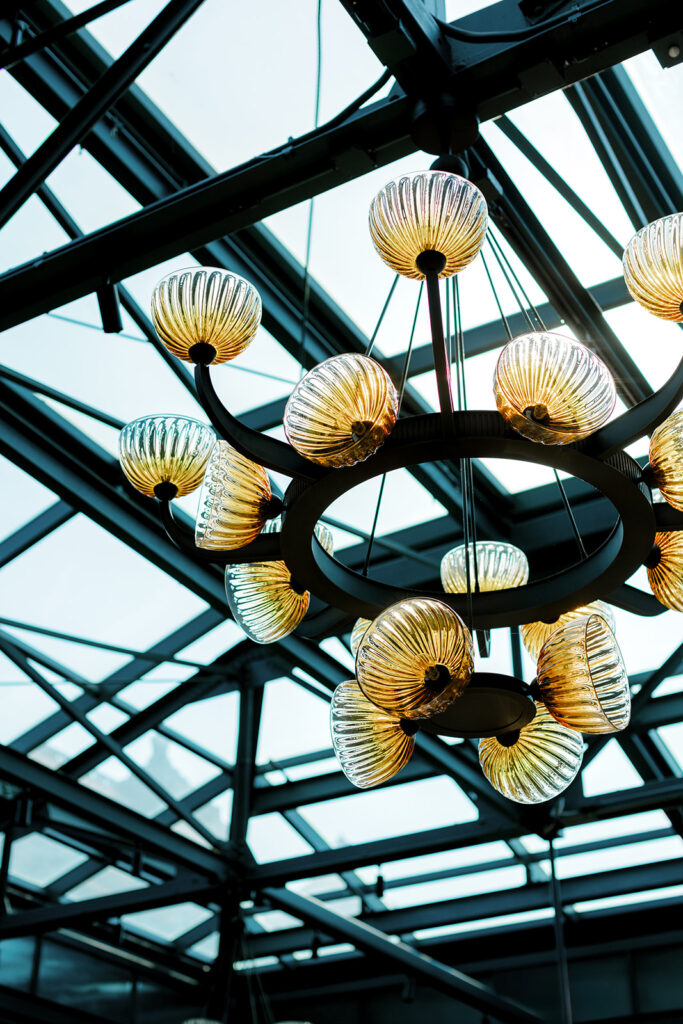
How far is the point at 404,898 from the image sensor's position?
29.1ft

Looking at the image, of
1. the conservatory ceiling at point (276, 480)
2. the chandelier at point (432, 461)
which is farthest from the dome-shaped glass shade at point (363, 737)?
the conservatory ceiling at point (276, 480)

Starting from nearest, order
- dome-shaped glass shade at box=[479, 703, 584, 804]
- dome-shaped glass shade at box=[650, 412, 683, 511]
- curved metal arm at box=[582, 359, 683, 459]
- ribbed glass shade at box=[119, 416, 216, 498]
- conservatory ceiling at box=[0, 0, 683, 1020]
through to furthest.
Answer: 1. curved metal arm at box=[582, 359, 683, 459]
2. dome-shaped glass shade at box=[650, 412, 683, 511]
3. ribbed glass shade at box=[119, 416, 216, 498]
4. dome-shaped glass shade at box=[479, 703, 584, 804]
5. conservatory ceiling at box=[0, 0, 683, 1020]

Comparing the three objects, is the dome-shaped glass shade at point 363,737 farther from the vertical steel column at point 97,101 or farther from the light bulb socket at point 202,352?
the vertical steel column at point 97,101

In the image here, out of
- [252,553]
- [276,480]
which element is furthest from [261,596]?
[276,480]

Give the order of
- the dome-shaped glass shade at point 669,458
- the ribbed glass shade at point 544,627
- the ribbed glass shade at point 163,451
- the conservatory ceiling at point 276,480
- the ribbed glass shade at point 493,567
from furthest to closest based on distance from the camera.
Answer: the conservatory ceiling at point 276,480
the ribbed glass shade at point 493,567
the ribbed glass shade at point 544,627
the ribbed glass shade at point 163,451
the dome-shaped glass shade at point 669,458

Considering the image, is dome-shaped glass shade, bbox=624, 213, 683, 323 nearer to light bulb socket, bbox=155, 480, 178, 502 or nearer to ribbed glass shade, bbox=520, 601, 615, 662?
ribbed glass shade, bbox=520, 601, 615, 662

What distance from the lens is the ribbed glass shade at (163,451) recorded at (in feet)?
8.64

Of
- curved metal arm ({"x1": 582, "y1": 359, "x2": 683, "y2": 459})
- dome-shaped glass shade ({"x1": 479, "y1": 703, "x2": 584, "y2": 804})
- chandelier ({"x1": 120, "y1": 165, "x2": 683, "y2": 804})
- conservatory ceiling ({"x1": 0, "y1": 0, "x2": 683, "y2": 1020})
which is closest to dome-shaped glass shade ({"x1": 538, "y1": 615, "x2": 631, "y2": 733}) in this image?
chandelier ({"x1": 120, "y1": 165, "x2": 683, "y2": 804})

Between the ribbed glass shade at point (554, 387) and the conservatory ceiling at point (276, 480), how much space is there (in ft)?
3.08

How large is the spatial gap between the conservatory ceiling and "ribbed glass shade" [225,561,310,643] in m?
0.28

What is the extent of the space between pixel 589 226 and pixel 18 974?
691 centimetres

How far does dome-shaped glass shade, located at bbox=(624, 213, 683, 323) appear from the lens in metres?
2.25

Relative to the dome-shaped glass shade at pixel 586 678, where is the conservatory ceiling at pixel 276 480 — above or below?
above

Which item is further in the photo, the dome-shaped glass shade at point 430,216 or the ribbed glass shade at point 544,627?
the ribbed glass shade at point 544,627
